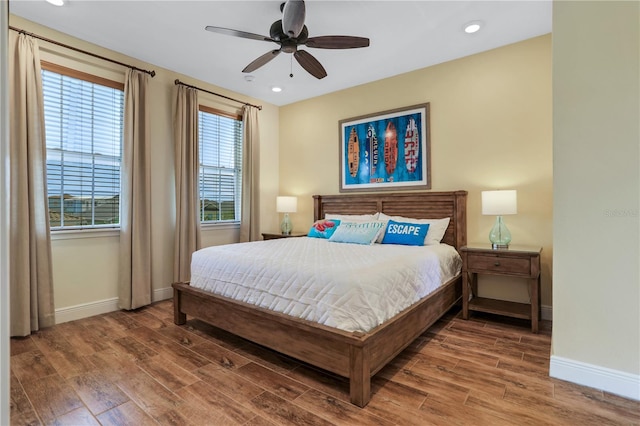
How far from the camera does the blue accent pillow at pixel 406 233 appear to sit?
11.0ft

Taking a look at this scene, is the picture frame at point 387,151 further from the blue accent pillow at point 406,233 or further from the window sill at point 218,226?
the window sill at point 218,226

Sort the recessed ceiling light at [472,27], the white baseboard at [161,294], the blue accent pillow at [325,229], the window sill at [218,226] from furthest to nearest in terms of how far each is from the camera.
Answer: the window sill at [218,226], the blue accent pillow at [325,229], the white baseboard at [161,294], the recessed ceiling light at [472,27]

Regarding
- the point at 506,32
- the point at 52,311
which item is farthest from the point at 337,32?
the point at 52,311

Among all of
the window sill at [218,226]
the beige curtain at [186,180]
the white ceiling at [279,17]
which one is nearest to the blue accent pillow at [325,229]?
the window sill at [218,226]

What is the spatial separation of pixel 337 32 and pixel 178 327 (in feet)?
10.2

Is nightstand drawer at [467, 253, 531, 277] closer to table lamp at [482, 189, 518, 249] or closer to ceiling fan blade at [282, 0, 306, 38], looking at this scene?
table lamp at [482, 189, 518, 249]

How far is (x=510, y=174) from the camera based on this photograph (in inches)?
130

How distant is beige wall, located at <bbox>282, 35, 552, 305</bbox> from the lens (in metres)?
3.13

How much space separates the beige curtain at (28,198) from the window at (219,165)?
1.69m

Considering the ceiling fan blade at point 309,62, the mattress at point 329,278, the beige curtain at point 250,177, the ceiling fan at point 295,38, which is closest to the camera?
the mattress at point 329,278

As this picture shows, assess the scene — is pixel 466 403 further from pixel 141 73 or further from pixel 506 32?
pixel 141 73

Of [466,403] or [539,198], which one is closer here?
[466,403]

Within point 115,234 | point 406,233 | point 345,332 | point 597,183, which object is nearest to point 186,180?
point 115,234

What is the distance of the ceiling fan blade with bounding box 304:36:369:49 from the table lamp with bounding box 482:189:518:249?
5.76 ft
